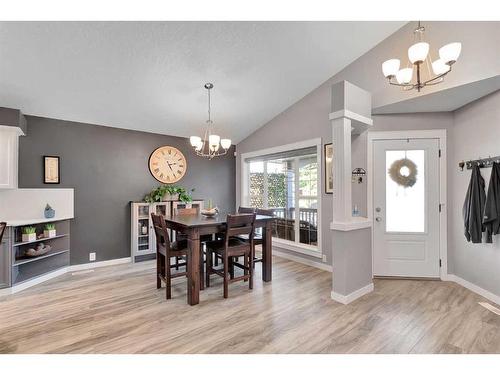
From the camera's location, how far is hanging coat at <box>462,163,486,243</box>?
2988mm

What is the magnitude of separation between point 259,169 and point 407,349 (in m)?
3.99

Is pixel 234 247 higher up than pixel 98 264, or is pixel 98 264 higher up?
pixel 234 247

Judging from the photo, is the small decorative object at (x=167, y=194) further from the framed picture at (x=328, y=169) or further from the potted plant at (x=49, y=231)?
the framed picture at (x=328, y=169)

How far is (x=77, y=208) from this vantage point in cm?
411

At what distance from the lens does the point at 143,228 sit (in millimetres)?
4504

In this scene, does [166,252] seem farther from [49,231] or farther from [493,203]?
[493,203]

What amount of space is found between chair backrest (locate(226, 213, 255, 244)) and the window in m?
1.56

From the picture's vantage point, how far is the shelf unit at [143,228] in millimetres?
4406

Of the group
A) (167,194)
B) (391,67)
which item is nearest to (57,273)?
(167,194)

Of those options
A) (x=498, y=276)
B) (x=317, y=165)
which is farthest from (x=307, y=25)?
(x=498, y=276)

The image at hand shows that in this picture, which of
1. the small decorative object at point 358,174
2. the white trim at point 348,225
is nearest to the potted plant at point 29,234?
the white trim at point 348,225

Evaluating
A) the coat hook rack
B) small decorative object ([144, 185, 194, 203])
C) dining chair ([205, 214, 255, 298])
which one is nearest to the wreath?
the coat hook rack

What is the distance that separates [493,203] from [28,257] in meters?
5.71

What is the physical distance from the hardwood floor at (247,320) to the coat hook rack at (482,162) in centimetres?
153
